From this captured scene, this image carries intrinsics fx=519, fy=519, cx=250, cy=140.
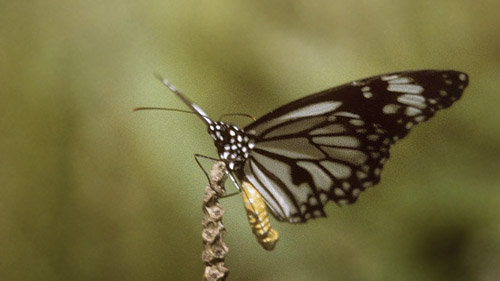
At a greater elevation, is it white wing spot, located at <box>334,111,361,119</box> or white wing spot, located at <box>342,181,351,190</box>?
white wing spot, located at <box>334,111,361,119</box>

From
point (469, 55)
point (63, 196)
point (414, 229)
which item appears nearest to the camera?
point (63, 196)

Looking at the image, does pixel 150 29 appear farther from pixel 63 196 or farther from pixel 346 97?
pixel 346 97

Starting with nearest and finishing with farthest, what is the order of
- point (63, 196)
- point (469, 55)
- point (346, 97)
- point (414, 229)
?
point (346, 97), point (63, 196), point (414, 229), point (469, 55)

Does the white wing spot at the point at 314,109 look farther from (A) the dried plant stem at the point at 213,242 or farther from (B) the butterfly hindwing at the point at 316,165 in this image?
(A) the dried plant stem at the point at 213,242

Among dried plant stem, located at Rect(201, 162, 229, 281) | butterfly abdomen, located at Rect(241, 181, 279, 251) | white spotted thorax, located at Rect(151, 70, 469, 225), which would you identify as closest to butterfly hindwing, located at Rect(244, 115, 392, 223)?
white spotted thorax, located at Rect(151, 70, 469, 225)

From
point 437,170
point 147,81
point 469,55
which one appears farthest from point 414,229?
point 147,81

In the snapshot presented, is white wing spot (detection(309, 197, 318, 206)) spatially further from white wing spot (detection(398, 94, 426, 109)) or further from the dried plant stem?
the dried plant stem

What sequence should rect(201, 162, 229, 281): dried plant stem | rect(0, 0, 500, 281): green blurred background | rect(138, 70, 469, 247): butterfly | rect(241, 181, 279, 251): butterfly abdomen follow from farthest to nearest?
rect(0, 0, 500, 281): green blurred background
rect(138, 70, 469, 247): butterfly
rect(241, 181, 279, 251): butterfly abdomen
rect(201, 162, 229, 281): dried plant stem

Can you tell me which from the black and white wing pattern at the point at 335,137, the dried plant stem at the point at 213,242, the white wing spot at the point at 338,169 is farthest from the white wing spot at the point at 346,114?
the dried plant stem at the point at 213,242
